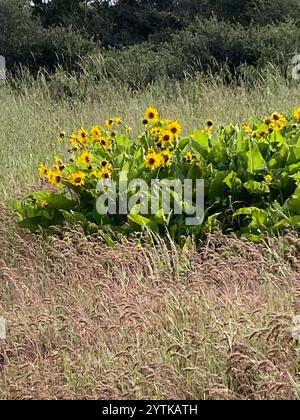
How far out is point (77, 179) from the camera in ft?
12.9

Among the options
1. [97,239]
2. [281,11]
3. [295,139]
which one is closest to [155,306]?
[97,239]

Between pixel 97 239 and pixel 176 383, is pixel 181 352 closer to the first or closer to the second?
pixel 176 383

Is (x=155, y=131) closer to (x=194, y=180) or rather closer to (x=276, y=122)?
(x=194, y=180)

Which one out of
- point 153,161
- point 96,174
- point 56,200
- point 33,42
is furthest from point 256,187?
point 33,42

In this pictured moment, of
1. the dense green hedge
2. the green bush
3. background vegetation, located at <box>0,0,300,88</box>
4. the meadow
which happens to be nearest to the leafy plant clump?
the meadow

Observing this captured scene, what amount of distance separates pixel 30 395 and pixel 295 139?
7.75 ft

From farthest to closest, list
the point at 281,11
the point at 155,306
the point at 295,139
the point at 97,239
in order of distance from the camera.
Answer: the point at 281,11, the point at 295,139, the point at 97,239, the point at 155,306

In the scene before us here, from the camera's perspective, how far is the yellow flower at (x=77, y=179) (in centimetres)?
392

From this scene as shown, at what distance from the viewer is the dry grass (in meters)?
2.34

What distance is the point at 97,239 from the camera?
12.4ft

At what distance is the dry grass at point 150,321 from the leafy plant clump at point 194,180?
202 mm

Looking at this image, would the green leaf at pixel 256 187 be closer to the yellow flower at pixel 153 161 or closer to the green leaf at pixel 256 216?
the green leaf at pixel 256 216

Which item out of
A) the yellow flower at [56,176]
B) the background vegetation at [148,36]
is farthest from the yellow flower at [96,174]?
the background vegetation at [148,36]

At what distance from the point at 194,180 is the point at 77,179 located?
0.63 meters
